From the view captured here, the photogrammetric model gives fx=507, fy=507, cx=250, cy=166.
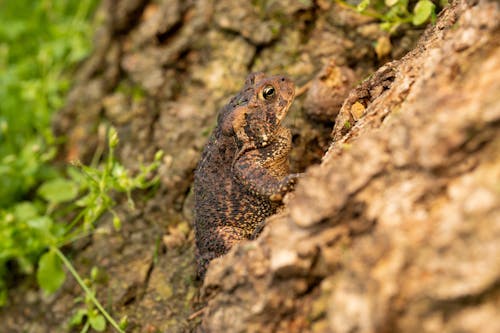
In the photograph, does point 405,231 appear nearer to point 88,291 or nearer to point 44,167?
point 88,291

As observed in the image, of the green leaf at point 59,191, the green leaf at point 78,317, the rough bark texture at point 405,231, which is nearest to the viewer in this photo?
the rough bark texture at point 405,231

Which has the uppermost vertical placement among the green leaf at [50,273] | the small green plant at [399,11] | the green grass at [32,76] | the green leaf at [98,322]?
the green grass at [32,76]

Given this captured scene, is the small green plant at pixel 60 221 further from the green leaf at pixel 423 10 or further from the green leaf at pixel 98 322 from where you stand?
the green leaf at pixel 423 10

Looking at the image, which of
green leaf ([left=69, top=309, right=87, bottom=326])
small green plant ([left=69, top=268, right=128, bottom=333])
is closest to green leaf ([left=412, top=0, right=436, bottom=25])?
small green plant ([left=69, top=268, right=128, bottom=333])

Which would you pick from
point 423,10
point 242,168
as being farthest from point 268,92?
point 423,10

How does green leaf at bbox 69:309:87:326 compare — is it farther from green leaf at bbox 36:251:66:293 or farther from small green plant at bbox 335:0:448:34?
small green plant at bbox 335:0:448:34

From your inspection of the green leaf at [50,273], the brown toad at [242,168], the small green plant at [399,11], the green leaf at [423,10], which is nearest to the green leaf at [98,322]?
the green leaf at [50,273]

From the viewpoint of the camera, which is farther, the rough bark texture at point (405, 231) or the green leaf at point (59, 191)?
the green leaf at point (59, 191)
